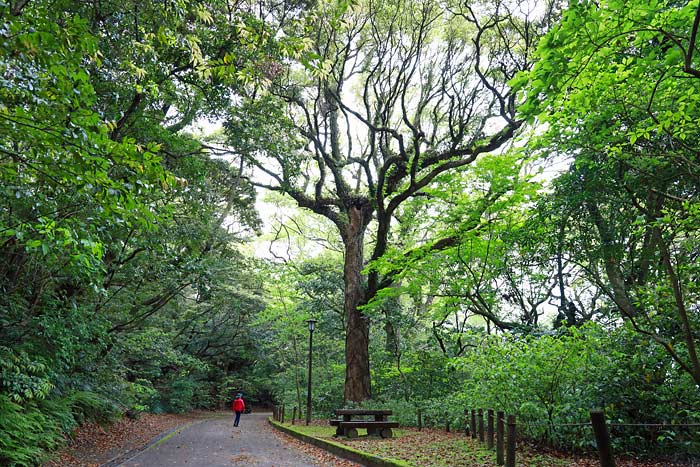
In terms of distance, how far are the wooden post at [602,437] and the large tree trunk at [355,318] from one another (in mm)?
11861

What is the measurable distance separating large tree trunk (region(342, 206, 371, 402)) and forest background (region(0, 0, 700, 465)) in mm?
82

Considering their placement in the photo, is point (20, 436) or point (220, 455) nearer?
point (20, 436)

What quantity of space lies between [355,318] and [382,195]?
4.55 meters

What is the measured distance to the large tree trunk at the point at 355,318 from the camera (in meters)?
15.8

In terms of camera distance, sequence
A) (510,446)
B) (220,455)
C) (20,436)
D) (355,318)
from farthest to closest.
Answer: (355,318) < (220,455) < (20,436) < (510,446)

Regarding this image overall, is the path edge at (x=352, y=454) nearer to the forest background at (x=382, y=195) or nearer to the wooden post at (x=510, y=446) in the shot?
the wooden post at (x=510, y=446)

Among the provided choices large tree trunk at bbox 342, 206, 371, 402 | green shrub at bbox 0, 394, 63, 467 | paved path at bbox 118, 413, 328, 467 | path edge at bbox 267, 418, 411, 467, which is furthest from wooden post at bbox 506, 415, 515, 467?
large tree trunk at bbox 342, 206, 371, 402

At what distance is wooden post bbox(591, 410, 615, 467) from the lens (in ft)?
13.7

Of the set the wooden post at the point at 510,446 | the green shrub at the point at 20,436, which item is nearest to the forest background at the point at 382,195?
the green shrub at the point at 20,436

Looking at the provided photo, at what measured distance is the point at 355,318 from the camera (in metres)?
16.1

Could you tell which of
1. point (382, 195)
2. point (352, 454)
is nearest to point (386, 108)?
point (382, 195)

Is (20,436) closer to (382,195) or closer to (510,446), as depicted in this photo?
(510,446)

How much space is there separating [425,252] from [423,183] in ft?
7.51

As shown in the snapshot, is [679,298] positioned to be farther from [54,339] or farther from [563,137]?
[54,339]
